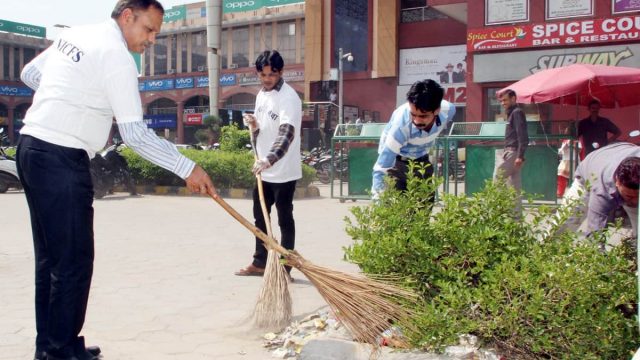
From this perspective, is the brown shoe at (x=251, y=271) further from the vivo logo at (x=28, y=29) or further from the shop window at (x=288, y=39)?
Answer: the vivo logo at (x=28, y=29)

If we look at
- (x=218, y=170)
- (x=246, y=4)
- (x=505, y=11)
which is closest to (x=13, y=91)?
(x=246, y=4)

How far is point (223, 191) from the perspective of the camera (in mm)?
12602

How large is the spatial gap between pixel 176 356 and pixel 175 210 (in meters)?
6.97

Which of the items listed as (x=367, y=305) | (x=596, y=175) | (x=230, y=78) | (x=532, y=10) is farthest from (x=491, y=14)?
(x=230, y=78)

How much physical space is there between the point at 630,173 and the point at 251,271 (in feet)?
9.31

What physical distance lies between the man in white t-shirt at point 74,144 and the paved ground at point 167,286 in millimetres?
588

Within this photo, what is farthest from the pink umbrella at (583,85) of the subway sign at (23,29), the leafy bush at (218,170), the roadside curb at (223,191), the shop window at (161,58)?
the subway sign at (23,29)

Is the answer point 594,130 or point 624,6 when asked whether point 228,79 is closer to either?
point 624,6

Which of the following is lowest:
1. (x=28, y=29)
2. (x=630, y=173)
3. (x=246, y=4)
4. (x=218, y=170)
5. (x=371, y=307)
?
(x=371, y=307)

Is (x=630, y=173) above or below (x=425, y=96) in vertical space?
below

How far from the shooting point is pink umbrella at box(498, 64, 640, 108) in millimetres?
9562

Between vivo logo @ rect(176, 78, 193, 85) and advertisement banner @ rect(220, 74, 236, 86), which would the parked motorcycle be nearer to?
advertisement banner @ rect(220, 74, 236, 86)

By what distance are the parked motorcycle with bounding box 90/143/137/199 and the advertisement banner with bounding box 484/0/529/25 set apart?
1357 cm

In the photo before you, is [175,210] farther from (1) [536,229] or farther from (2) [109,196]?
(1) [536,229]
